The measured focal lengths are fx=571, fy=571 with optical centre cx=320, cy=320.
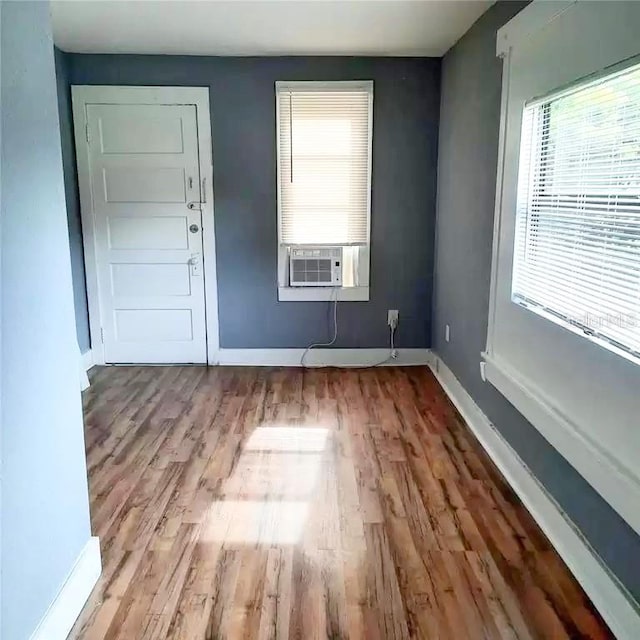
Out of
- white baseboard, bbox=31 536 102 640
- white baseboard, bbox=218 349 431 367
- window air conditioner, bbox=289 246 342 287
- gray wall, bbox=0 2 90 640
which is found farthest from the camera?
white baseboard, bbox=218 349 431 367

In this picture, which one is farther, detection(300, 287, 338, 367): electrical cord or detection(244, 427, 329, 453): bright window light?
detection(300, 287, 338, 367): electrical cord

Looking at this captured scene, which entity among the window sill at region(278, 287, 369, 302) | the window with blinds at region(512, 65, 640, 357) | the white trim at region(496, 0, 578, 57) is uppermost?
the white trim at region(496, 0, 578, 57)

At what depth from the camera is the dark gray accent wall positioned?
3979 mm

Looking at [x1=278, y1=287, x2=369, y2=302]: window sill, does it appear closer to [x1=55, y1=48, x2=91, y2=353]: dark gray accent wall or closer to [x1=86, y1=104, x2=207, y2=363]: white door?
[x1=86, y1=104, x2=207, y2=363]: white door

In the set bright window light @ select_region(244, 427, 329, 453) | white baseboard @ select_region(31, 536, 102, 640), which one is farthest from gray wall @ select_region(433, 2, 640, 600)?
white baseboard @ select_region(31, 536, 102, 640)

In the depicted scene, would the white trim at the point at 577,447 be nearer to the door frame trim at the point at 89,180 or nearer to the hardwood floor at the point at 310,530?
the hardwood floor at the point at 310,530

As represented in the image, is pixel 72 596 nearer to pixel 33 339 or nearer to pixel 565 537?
pixel 33 339

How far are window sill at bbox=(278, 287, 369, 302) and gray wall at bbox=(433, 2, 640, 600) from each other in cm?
58

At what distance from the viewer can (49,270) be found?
5.25ft

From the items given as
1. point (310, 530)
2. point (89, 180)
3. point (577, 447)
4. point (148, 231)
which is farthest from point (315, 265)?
point (577, 447)

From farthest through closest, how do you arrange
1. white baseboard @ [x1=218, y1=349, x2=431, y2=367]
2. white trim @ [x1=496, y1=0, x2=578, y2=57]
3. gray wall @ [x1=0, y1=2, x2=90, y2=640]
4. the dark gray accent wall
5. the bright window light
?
1. white baseboard @ [x1=218, y1=349, x2=431, y2=367]
2. the dark gray accent wall
3. the bright window light
4. white trim @ [x1=496, y1=0, x2=578, y2=57]
5. gray wall @ [x1=0, y1=2, x2=90, y2=640]

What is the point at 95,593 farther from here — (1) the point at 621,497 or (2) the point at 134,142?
(2) the point at 134,142

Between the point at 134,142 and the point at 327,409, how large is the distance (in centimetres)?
239

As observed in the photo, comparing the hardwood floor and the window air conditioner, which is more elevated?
the window air conditioner
